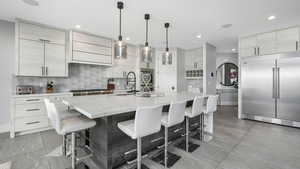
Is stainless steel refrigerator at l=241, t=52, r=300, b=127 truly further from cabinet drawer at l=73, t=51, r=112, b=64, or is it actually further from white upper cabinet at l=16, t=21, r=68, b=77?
white upper cabinet at l=16, t=21, r=68, b=77

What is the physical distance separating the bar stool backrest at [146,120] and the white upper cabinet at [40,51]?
10.00 feet

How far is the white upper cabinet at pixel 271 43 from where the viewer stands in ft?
10.8

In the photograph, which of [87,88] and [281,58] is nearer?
[281,58]

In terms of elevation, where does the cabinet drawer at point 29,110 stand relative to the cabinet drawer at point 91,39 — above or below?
below

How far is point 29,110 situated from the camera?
9.59ft

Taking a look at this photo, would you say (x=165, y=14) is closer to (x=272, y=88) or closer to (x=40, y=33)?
(x=40, y=33)

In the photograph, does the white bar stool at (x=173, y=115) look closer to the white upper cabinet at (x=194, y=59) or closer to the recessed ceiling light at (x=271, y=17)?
the recessed ceiling light at (x=271, y=17)

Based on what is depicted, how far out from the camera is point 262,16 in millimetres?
2781

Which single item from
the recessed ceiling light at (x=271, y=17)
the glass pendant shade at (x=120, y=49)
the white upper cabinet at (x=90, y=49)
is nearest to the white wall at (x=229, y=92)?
the recessed ceiling light at (x=271, y=17)

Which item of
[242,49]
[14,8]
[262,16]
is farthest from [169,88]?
[14,8]

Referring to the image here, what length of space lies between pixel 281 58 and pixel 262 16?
1.46 metres

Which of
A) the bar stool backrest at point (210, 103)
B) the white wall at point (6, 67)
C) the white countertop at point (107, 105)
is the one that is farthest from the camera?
the white wall at point (6, 67)

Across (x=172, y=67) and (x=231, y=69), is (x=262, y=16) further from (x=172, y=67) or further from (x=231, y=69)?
(x=231, y=69)

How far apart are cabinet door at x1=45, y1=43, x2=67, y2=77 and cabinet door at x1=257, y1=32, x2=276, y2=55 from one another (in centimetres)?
534
